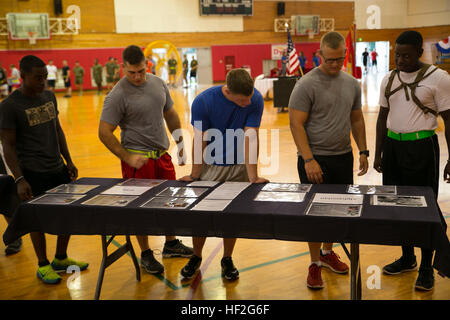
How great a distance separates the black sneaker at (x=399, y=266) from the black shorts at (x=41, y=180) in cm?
258

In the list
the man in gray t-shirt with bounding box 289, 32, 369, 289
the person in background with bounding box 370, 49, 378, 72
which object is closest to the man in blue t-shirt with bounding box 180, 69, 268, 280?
the man in gray t-shirt with bounding box 289, 32, 369, 289

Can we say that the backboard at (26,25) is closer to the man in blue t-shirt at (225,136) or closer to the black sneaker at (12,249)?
the black sneaker at (12,249)

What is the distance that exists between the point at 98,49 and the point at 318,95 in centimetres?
2250

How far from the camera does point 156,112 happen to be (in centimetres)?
347

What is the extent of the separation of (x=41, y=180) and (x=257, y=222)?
6.00 ft

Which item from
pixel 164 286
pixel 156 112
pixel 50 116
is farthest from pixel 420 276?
pixel 50 116

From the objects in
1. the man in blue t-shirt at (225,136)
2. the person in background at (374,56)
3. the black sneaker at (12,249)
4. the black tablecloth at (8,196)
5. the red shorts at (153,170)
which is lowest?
the black sneaker at (12,249)

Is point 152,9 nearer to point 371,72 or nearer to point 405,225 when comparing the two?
point 371,72

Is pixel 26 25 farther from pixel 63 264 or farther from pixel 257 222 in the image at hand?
pixel 257 222

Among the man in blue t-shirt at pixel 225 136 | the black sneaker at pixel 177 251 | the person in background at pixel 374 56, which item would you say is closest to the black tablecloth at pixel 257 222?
the man in blue t-shirt at pixel 225 136

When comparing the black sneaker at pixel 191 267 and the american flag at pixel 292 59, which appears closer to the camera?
the black sneaker at pixel 191 267

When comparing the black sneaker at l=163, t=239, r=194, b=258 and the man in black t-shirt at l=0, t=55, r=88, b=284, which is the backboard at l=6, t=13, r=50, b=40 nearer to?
the man in black t-shirt at l=0, t=55, r=88, b=284

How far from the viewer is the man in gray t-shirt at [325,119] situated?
3.09 metres

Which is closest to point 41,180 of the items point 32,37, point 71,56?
point 32,37
